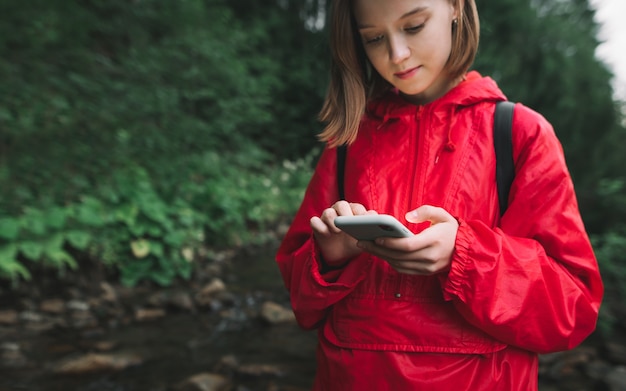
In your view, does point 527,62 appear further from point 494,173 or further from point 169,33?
point 494,173

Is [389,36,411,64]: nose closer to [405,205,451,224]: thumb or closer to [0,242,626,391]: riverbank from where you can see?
[405,205,451,224]: thumb

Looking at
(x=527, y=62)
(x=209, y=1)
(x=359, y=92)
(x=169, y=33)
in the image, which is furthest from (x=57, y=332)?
(x=527, y=62)

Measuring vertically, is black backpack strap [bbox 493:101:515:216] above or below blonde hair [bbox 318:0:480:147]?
below

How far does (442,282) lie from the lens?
103 cm

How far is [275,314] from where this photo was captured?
4266mm

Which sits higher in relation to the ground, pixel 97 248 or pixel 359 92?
pixel 359 92

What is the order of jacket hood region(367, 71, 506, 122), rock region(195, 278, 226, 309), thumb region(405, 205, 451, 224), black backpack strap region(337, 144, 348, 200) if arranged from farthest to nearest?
rock region(195, 278, 226, 309)
black backpack strap region(337, 144, 348, 200)
jacket hood region(367, 71, 506, 122)
thumb region(405, 205, 451, 224)

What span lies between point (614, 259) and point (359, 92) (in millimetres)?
3202

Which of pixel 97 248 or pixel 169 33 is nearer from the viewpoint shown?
pixel 97 248

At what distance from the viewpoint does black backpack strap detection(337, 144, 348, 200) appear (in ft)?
4.39

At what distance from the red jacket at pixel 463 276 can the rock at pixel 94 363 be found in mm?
2539

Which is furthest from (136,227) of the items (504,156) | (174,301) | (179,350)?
(504,156)

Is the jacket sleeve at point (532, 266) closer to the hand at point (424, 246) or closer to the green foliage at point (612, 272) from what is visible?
the hand at point (424, 246)

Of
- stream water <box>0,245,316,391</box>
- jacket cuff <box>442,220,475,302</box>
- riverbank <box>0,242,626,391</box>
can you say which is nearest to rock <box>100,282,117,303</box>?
riverbank <box>0,242,626,391</box>
